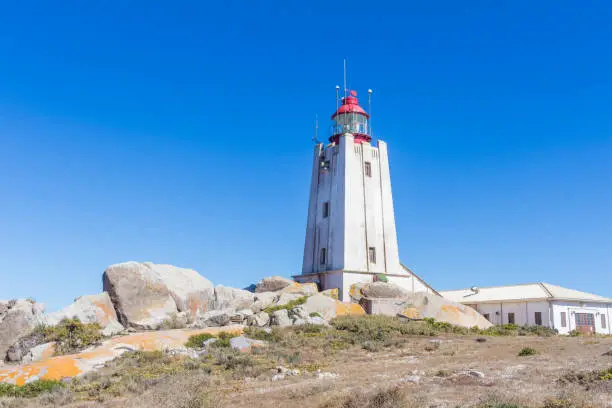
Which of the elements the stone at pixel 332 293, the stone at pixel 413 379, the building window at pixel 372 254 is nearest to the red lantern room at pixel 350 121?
the building window at pixel 372 254

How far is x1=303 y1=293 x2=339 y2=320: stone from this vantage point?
32.8 meters

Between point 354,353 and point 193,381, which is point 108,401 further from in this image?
point 354,353

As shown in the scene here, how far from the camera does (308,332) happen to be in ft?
93.4

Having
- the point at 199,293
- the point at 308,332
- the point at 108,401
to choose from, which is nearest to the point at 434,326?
the point at 308,332

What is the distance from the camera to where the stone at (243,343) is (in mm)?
24322

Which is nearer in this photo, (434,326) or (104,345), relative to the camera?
(104,345)

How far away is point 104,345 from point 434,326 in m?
17.7

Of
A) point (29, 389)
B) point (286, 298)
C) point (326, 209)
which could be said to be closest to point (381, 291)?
point (286, 298)

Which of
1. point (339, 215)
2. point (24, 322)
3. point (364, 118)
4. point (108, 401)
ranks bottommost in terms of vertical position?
point (108, 401)

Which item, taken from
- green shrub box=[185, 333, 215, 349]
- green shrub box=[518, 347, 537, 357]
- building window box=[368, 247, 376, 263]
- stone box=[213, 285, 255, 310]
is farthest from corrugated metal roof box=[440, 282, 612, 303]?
green shrub box=[185, 333, 215, 349]

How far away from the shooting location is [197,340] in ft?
84.7

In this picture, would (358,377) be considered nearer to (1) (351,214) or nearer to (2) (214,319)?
(2) (214,319)

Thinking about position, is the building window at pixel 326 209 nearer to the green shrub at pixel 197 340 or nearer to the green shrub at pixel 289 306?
the green shrub at pixel 289 306

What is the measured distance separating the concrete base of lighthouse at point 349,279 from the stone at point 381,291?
1072mm
